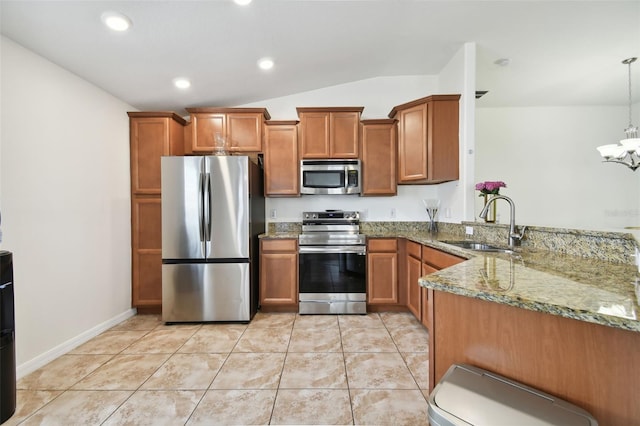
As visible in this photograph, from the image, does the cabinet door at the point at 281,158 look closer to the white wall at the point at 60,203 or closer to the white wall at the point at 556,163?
the white wall at the point at 60,203

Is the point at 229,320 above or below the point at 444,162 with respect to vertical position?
below

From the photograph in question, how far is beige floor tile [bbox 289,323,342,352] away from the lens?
2.19 meters

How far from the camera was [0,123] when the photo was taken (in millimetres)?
1772

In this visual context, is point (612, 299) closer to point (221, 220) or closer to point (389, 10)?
point (389, 10)

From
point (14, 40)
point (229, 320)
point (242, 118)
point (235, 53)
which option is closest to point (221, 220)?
point (229, 320)

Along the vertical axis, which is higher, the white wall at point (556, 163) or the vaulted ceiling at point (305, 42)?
the vaulted ceiling at point (305, 42)

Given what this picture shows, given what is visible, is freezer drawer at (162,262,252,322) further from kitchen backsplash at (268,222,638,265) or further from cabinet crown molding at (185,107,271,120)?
kitchen backsplash at (268,222,638,265)

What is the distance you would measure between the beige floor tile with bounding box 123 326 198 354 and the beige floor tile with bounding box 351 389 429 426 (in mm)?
1613

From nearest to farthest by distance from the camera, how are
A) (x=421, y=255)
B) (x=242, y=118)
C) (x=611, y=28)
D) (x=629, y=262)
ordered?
(x=629, y=262), (x=611, y=28), (x=421, y=255), (x=242, y=118)

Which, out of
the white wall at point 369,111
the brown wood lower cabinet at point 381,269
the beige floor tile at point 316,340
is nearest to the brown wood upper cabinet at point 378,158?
the white wall at point 369,111

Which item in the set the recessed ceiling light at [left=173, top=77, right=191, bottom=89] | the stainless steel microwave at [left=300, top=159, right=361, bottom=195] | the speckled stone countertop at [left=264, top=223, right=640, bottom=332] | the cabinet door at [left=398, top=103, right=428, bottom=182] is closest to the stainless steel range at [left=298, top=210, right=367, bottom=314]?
the stainless steel microwave at [left=300, top=159, right=361, bottom=195]

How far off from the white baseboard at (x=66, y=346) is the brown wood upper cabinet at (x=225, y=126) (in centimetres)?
201

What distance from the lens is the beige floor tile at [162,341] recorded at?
220 cm

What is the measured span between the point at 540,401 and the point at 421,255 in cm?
185
